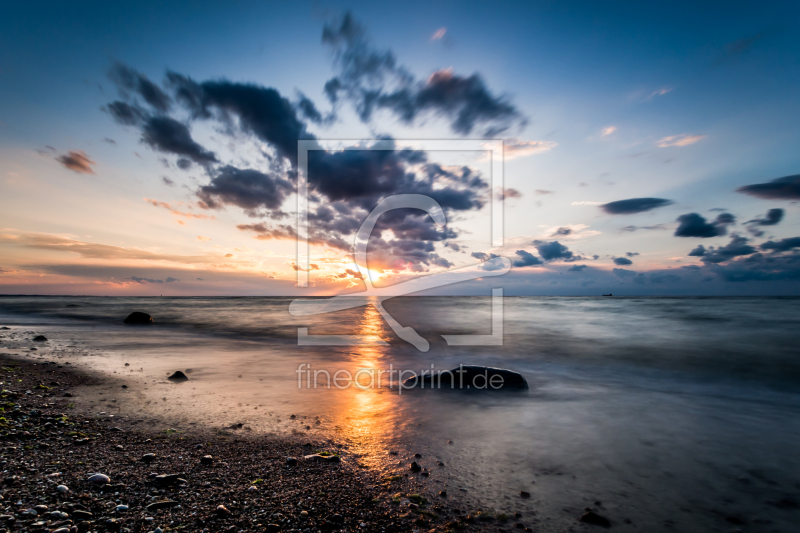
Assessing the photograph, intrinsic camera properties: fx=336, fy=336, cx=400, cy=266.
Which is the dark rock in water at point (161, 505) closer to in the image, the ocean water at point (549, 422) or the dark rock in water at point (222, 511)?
the dark rock in water at point (222, 511)

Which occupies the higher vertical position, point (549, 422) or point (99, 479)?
point (99, 479)

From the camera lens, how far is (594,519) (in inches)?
139

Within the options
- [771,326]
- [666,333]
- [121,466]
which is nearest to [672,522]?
[121,466]

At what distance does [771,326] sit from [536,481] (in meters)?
30.6

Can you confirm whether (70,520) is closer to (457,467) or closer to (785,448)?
(457,467)

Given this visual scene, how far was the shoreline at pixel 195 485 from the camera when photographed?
9.86 feet

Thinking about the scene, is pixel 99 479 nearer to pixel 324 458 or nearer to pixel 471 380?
pixel 324 458

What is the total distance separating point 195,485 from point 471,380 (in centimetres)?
634

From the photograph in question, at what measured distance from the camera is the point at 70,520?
2.85 m

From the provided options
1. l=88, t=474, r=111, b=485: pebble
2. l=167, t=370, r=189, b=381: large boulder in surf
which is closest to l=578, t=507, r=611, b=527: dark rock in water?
l=88, t=474, r=111, b=485: pebble

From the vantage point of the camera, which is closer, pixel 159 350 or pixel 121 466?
pixel 121 466

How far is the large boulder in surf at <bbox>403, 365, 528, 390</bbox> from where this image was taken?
8414 millimetres

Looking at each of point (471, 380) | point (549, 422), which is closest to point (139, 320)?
point (471, 380)

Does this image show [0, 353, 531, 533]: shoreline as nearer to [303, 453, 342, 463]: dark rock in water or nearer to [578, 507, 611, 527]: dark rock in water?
[303, 453, 342, 463]: dark rock in water
